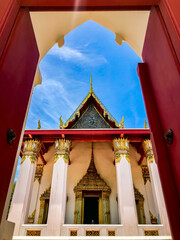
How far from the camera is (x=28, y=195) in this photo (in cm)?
581

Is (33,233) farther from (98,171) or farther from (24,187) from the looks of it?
(98,171)

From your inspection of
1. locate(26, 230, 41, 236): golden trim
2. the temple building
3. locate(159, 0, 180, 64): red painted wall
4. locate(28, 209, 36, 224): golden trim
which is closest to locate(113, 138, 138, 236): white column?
the temple building

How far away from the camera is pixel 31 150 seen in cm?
675

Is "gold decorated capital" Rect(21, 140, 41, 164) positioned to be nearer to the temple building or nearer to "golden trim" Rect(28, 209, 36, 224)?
the temple building

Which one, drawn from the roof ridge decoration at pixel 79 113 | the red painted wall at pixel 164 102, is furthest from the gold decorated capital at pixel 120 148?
the red painted wall at pixel 164 102

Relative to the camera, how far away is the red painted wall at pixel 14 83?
1.62 m

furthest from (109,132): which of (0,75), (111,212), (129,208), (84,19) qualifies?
(0,75)

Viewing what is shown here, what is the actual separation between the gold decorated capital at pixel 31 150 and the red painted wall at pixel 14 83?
487cm

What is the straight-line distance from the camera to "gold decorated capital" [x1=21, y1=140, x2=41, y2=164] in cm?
660

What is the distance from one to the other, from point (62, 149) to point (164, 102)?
216 inches

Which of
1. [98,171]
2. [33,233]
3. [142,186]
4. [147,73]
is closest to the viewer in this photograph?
[147,73]

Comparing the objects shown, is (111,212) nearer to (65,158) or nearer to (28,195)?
(65,158)

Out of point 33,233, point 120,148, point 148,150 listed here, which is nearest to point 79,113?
point 120,148

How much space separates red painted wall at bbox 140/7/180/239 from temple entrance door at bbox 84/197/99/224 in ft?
21.4
